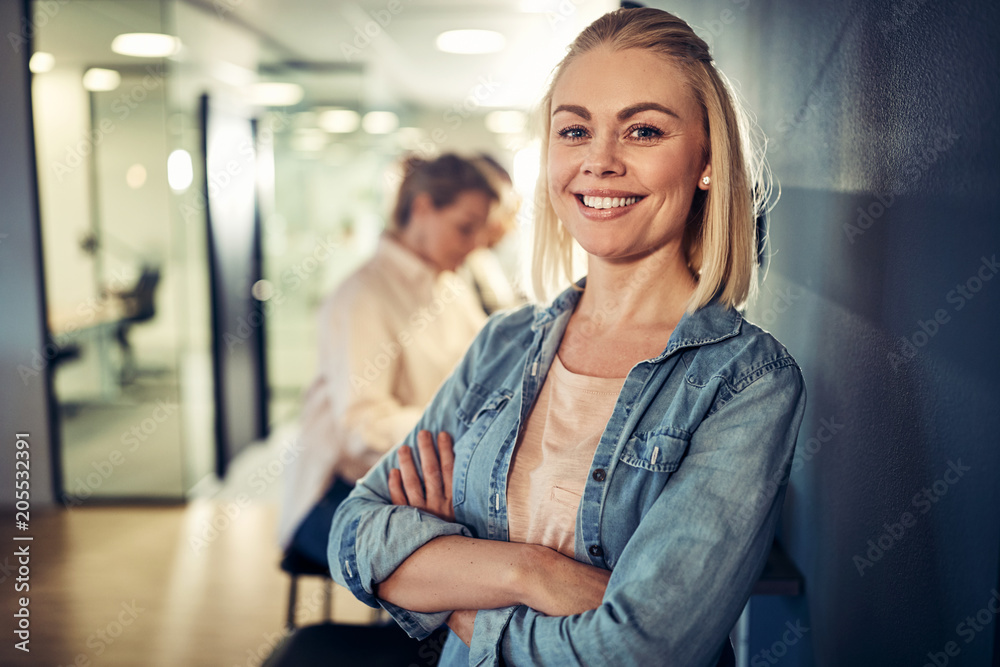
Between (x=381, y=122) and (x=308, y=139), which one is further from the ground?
(x=381, y=122)

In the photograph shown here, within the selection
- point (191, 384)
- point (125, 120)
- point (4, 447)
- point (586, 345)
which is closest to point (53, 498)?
point (4, 447)

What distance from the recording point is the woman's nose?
3.37ft

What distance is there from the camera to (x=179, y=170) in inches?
165

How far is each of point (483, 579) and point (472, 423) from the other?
10.7 inches

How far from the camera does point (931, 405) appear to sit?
0.89 meters

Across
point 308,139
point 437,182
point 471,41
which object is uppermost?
point 471,41

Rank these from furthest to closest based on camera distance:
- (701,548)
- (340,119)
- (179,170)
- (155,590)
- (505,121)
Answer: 1. (505,121)
2. (340,119)
3. (179,170)
4. (155,590)
5. (701,548)

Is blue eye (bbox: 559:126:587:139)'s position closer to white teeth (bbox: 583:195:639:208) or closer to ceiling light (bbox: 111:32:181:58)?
white teeth (bbox: 583:195:639:208)

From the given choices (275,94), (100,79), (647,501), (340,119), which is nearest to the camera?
(647,501)

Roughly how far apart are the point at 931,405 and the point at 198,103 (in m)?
4.46

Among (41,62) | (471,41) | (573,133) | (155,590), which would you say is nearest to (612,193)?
(573,133)

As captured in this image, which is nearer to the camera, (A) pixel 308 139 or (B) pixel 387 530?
(B) pixel 387 530

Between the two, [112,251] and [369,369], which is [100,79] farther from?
[369,369]

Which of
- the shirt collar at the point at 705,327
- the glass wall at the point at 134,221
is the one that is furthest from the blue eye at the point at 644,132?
the glass wall at the point at 134,221
